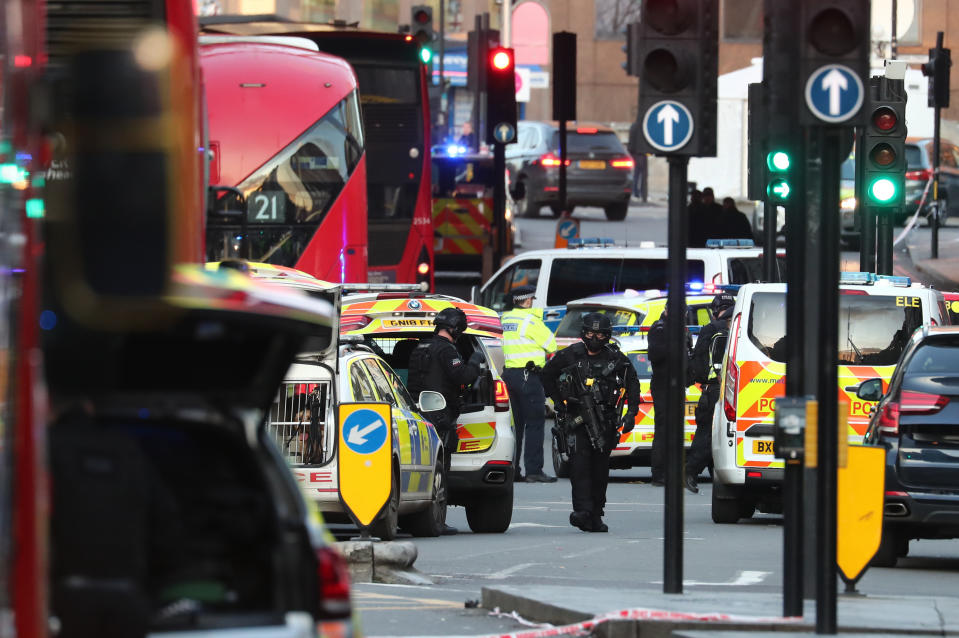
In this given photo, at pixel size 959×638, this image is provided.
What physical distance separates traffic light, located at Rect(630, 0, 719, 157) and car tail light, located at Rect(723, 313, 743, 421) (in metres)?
5.76

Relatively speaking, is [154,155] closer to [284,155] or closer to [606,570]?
[606,570]

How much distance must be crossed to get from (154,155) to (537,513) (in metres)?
14.1

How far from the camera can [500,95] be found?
30.7 meters

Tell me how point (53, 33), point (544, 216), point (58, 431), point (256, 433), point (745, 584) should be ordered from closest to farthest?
point (58, 431) → point (256, 433) → point (53, 33) → point (745, 584) → point (544, 216)

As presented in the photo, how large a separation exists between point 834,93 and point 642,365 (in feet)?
40.1

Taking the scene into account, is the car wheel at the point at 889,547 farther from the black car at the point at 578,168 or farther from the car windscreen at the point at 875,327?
the black car at the point at 578,168

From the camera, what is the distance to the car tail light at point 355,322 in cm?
1773

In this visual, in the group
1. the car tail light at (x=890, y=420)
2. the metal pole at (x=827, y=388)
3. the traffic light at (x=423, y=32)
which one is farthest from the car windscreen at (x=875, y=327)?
the traffic light at (x=423, y=32)

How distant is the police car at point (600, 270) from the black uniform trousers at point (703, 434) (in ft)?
24.4

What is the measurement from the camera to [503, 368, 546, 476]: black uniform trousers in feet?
69.7

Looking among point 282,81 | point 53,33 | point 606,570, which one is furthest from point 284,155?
point 53,33

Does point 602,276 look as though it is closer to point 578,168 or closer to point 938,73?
point 938,73

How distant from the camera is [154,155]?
438 cm

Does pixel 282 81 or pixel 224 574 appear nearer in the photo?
pixel 224 574
